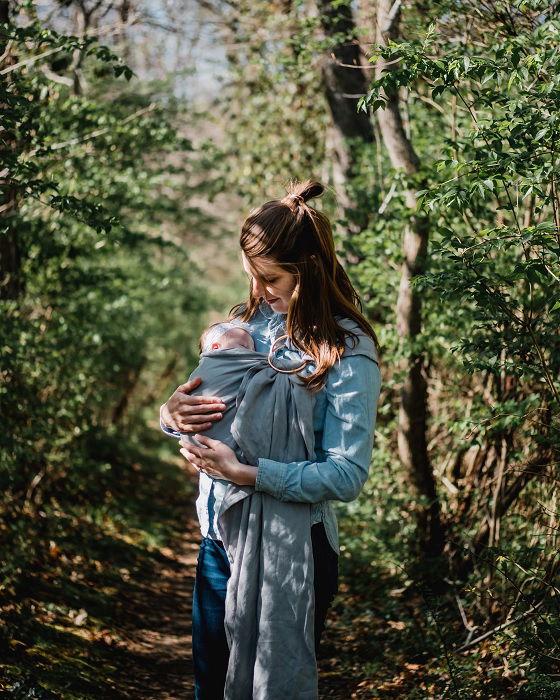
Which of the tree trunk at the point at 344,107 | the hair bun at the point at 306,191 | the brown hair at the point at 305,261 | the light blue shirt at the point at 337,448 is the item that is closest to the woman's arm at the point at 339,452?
the light blue shirt at the point at 337,448

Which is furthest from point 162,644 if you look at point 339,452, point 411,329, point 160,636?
point 339,452

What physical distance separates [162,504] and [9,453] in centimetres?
386

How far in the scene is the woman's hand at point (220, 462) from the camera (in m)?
2.07

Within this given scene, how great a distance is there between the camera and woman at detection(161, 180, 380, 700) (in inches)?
81.4

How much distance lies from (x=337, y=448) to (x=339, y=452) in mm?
14

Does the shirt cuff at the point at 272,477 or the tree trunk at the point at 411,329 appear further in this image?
the tree trunk at the point at 411,329

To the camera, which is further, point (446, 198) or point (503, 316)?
point (503, 316)

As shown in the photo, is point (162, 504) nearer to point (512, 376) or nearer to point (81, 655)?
point (81, 655)

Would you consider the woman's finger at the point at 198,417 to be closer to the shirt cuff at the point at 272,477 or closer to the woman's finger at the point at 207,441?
the woman's finger at the point at 207,441

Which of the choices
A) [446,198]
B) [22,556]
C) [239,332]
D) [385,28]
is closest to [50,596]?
[22,556]

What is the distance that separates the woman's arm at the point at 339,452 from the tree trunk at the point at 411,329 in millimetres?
1825

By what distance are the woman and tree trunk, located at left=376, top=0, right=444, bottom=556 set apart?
1.69m

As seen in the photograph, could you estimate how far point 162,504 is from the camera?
8281 mm

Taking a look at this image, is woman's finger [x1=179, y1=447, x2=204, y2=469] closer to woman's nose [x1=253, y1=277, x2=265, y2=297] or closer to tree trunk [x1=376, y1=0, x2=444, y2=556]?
woman's nose [x1=253, y1=277, x2=265, y2=297]
